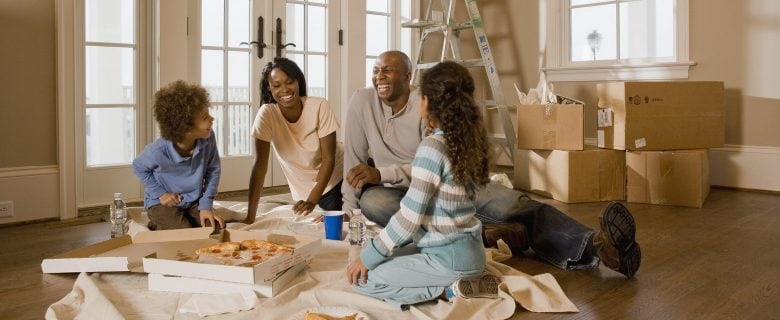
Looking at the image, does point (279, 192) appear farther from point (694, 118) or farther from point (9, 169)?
point (694, 118)

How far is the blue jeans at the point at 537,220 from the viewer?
7.95 feet

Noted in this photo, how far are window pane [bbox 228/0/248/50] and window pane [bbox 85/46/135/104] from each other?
0.67m

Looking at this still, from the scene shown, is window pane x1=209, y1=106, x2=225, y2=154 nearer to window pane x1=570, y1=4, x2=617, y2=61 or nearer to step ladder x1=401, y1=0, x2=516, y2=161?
step ladder x1=401, y1=0, x2=516, y2=161

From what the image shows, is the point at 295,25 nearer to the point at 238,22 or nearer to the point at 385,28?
the point at 238,22

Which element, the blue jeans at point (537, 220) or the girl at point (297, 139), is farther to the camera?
the girl at point (297, 139)

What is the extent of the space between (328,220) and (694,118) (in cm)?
260

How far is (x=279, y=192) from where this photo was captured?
14.9ft

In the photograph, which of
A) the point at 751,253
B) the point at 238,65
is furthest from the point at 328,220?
the point at 238,65

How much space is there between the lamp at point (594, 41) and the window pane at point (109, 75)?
3292 mm

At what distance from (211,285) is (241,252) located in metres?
0.17

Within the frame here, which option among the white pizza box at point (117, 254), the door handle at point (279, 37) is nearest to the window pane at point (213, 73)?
the door handle at point (279, 37)

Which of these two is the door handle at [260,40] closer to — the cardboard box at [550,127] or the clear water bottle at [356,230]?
the cardboard box at [550,127]

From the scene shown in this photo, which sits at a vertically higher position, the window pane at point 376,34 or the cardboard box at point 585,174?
the window pane at point 376,34

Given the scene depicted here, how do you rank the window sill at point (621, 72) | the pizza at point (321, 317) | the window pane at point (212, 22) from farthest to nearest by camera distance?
the window sill at point (621, 72)
the window pane at point (212, 22)
the pizza at point (321, 317)
